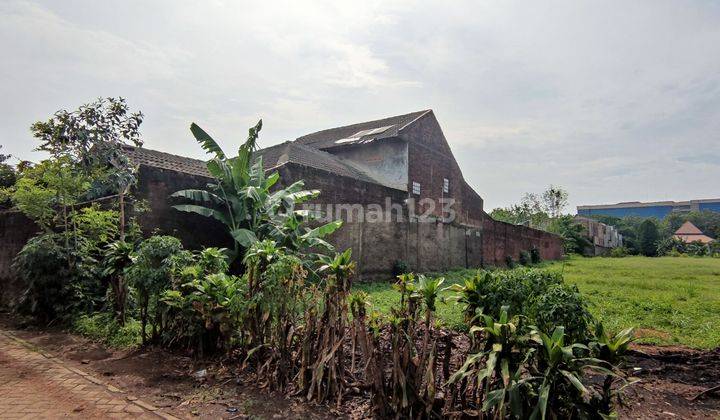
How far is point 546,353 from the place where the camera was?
2.79m

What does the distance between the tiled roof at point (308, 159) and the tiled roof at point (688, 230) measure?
60.1 meters

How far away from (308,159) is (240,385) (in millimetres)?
13593

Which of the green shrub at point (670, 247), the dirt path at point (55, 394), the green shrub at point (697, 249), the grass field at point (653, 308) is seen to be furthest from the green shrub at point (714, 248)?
the dirt path at point (55, 394)

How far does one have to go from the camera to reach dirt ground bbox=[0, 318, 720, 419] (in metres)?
3.76

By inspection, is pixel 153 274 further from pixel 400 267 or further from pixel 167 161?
pixel 400 267

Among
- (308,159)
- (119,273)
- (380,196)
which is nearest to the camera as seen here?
(119,273)

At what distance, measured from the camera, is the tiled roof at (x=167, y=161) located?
9.36 metres

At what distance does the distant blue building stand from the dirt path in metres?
95.0

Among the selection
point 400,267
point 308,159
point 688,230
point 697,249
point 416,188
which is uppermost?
point 308,159

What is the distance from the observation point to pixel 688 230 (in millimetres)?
58656

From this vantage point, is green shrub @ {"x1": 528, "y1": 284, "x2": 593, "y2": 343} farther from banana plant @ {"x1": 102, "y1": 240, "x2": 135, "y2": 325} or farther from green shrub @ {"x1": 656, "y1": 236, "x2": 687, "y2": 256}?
green shrub @ {"x1": 656, "y1": 236, "x2": 687, "y2": 256}

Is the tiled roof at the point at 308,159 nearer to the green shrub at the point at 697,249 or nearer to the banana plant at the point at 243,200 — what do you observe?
the banana plant at the point at 243,200

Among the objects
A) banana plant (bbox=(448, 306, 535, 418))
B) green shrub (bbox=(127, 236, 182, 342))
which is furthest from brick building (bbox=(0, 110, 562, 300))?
banana plant (bbox=(448, 306, 535, 418))

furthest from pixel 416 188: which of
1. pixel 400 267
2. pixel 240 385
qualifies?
pixel 240 385
